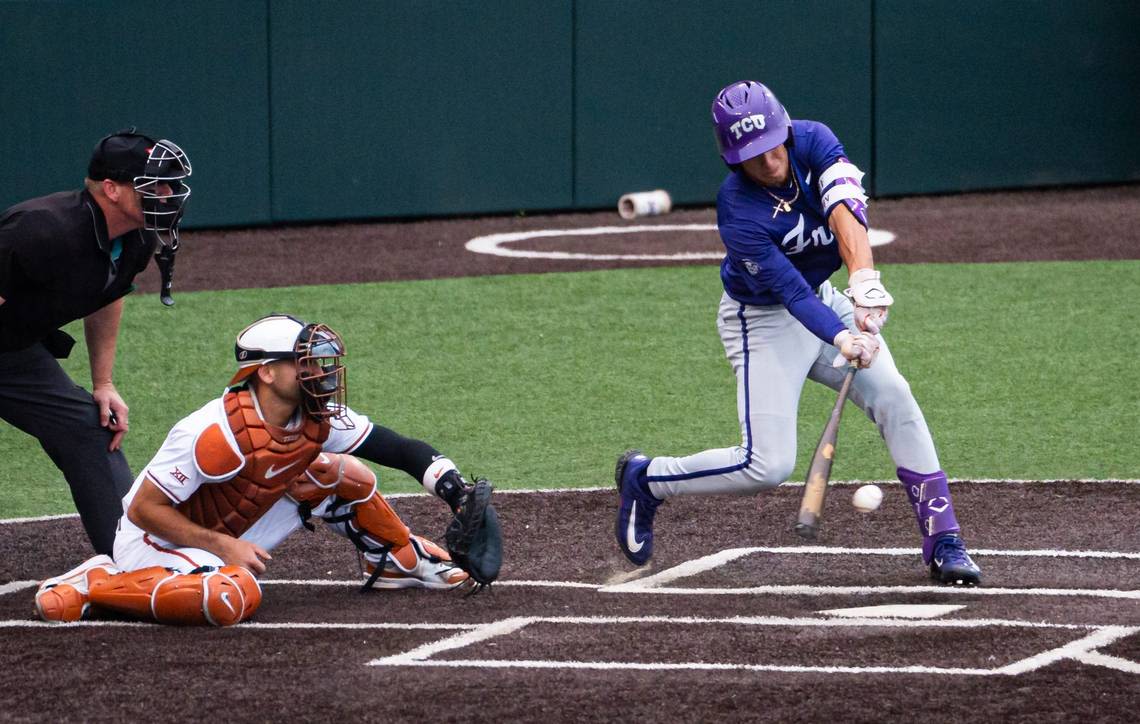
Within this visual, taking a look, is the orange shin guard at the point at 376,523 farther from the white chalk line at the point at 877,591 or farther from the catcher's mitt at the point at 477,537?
the white chalk line at the point at 877,591

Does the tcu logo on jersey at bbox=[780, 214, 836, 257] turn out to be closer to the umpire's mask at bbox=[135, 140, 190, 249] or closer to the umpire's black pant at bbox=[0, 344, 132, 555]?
the umpire's mask at bbox=[135, 140, 190, 249]

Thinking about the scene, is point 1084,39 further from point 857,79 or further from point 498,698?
point 498,698

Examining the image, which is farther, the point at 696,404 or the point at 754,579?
the point at 696,404

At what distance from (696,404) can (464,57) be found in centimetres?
788

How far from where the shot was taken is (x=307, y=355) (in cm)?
578

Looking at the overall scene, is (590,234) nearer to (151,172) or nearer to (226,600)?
(151,172)

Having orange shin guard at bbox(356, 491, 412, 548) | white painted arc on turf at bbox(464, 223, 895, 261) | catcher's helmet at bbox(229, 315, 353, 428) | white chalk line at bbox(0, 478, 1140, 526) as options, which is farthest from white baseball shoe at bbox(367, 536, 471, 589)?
white painted arc on turf at bbox(464, 223, 895, 261)

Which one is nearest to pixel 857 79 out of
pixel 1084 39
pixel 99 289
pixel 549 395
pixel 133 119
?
pixel 1084 39

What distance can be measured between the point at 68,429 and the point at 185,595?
1138 mm

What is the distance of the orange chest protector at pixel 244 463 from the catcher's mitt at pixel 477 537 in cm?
53

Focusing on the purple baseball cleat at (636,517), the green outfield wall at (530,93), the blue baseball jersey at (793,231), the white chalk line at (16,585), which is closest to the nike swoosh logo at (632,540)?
the purple baseball cleat at (636,517)

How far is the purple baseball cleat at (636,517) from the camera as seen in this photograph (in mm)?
6629

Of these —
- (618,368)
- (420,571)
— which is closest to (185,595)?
(420,571)

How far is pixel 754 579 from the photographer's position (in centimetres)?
645
